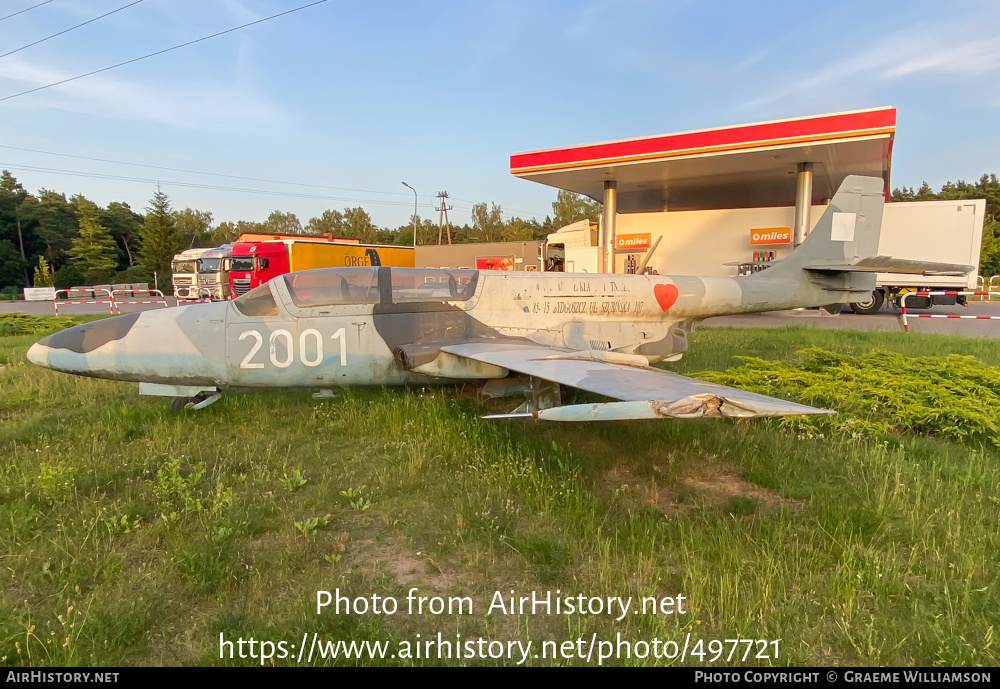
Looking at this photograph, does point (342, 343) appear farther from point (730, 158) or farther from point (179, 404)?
point (730, 158)

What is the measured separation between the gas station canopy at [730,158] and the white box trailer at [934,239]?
8.83 ft

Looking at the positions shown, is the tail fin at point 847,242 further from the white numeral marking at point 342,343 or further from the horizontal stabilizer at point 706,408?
the white numeral marking at point 342,343

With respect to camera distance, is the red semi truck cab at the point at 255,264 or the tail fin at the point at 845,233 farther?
the red semi truck cab at the point at 255,264

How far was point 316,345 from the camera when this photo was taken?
5477 millimetres

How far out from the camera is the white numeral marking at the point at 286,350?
17.7ft

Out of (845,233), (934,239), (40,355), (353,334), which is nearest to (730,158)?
(934,239)

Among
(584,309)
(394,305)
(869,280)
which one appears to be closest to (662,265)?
(869,280)

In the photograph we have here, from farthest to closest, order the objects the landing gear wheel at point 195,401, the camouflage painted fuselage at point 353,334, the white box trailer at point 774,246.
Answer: the white box trailer at point 774,246
the landing gear wheel at point 195,401
the camouflage painted fuselage at point 353,334

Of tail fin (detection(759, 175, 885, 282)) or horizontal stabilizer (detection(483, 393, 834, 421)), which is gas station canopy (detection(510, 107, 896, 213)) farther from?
horizontal stabilizer (detection(483, 393, 834, 421))

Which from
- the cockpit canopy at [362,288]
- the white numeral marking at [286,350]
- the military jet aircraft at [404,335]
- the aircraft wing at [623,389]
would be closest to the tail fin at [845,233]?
the military jet aircraft at [404,335]

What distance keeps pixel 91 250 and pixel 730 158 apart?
201 ft

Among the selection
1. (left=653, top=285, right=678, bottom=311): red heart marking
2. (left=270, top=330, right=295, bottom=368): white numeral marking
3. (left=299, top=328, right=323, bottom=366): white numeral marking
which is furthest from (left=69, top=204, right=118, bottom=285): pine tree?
(left=653, top=285, right=678, bottom=311): red heart marking
